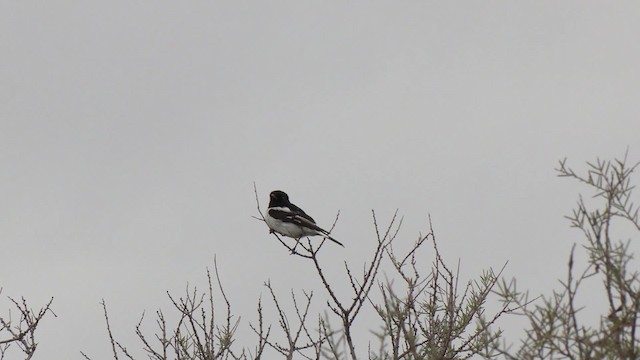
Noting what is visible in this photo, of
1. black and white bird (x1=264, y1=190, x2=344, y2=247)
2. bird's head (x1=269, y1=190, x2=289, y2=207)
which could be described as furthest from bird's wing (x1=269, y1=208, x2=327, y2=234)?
bird's head (x1=269, y1=190, x2=289, y2=207)

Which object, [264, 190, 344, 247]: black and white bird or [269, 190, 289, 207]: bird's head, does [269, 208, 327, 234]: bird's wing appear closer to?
[264, 190, 344, 247]: black and white bird

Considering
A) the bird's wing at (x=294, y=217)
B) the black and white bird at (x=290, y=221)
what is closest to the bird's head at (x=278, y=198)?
the black and white bird at (x=290, y=221)

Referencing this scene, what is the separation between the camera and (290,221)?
15.2 metres

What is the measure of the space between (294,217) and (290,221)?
106mm

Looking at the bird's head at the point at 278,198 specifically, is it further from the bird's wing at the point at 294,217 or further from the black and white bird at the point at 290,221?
the bird's wing at the point at 294,217

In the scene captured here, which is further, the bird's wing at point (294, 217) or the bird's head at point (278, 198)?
the bird's head at point (278, 198)

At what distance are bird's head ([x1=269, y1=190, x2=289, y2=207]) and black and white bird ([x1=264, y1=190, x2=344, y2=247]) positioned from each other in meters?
0.05

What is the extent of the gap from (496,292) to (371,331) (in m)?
0.58

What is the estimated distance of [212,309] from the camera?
7.41 metres

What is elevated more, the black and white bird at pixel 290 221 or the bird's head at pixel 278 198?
the bird's head at pixel 278 198

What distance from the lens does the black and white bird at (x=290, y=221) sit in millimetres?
15000

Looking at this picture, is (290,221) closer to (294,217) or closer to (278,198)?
(294,217)

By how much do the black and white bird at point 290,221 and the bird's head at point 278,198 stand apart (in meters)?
0.05

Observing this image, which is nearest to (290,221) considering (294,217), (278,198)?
(294,217)
